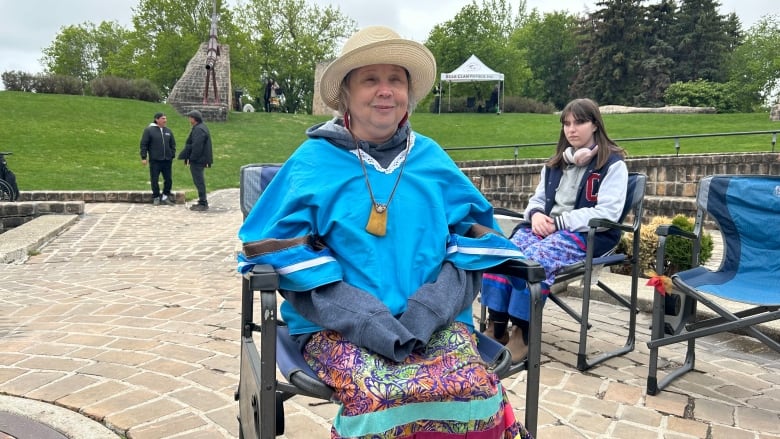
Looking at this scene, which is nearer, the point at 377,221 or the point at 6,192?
the point at 377,221

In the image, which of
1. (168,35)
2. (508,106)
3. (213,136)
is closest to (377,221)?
(213,136)

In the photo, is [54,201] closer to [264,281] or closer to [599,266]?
[599,266]

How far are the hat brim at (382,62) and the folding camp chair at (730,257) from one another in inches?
67.0

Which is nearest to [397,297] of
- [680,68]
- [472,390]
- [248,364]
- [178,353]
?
[472,390]

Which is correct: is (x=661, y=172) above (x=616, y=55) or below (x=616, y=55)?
below

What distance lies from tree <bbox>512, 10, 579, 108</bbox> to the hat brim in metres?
61.3

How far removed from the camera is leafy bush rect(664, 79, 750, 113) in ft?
124

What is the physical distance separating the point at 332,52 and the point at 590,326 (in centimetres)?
5400

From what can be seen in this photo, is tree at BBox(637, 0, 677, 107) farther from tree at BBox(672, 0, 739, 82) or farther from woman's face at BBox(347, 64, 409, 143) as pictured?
woman's face at BBox(347, 64, 409, 143)

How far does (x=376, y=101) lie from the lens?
2.21 metres

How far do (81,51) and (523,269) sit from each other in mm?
70881

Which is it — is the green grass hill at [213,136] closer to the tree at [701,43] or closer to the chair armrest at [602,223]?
the chair armrest at [602,223]

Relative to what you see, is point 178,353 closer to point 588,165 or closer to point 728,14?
point 588,165

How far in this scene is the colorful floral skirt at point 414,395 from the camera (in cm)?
169
